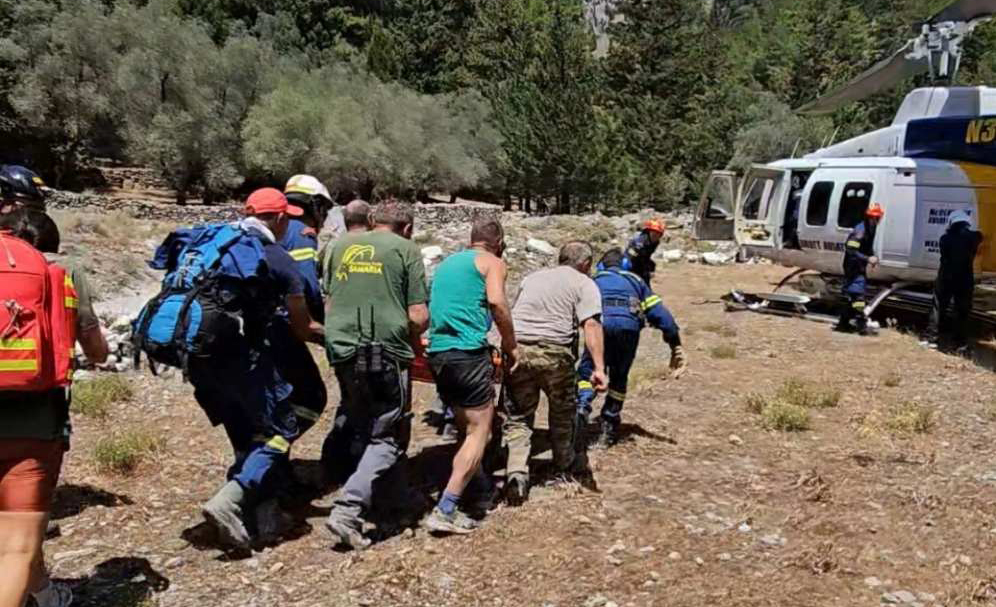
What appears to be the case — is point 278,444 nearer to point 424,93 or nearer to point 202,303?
point 202,303

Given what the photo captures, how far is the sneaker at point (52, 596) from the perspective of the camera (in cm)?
336

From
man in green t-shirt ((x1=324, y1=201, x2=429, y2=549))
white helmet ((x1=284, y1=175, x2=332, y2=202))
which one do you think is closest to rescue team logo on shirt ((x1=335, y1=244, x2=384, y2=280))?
man in green t-shirt ((x1=324, y1=201, x2=429, y2=549))

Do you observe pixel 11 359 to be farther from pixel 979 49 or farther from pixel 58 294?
pixel 979 49

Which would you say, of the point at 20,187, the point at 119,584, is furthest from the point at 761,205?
the point at 20,187

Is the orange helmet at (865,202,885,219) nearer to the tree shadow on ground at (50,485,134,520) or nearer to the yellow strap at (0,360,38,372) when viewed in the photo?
the tree shadow on ground at (50,485,134,520)

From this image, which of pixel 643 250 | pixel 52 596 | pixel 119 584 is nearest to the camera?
pixel 52 596

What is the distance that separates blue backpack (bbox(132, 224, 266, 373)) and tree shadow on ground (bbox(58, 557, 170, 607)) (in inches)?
40.7

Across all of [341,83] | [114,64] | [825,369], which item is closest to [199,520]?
[825,369]

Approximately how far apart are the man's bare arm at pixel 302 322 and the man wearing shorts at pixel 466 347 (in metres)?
0.58

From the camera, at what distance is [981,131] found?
34.4 ft

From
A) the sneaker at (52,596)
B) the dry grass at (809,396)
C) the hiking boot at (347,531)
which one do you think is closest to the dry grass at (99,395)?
the sneaker at (52,596)

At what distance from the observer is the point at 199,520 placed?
4.57 metres

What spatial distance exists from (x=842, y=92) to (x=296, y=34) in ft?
134

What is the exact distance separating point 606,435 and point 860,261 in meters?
6.31
